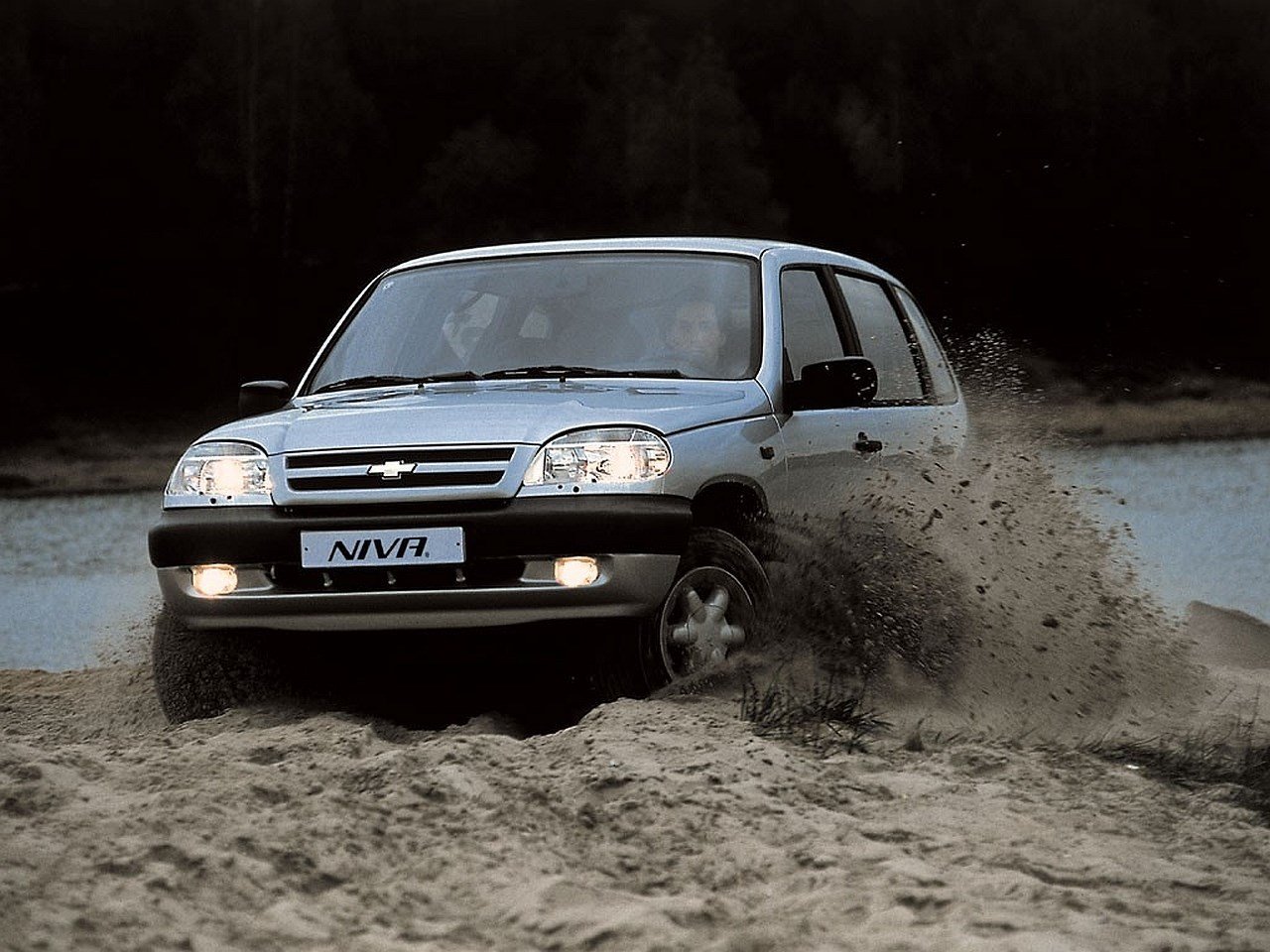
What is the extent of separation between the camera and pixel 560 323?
24.6 feet

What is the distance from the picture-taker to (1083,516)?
9.64m

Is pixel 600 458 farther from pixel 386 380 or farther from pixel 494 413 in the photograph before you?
→ pixel 386 380

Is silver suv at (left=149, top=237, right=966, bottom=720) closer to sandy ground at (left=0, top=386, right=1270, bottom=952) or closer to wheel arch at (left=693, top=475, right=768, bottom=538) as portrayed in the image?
wheel arch at (left=693, top=475, right=768, bottom=538)

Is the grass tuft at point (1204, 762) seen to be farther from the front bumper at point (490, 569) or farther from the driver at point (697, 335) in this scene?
the driver at point (697, 335)

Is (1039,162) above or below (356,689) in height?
above

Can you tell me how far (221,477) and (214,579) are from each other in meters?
0.33

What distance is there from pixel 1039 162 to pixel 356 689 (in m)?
43.2

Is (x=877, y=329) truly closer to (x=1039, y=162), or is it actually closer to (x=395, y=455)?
(x=395, y=455)

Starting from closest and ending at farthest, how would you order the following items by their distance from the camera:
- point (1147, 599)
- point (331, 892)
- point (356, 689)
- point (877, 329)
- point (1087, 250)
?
1. point (331, 892)
2. point (356, 689)
3. point (877, 329)
4. point (1147, 599)
5. point (1087, 250)

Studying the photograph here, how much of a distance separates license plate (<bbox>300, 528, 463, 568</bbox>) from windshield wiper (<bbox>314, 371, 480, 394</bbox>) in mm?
1094

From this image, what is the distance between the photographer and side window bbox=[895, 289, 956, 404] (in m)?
8.97

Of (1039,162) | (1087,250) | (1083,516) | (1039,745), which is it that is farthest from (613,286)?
(1039,162)

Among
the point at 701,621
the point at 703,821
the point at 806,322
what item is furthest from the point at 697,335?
the point at 703,821

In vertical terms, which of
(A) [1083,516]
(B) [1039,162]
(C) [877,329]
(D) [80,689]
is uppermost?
Answer: (B) [1039,162]
